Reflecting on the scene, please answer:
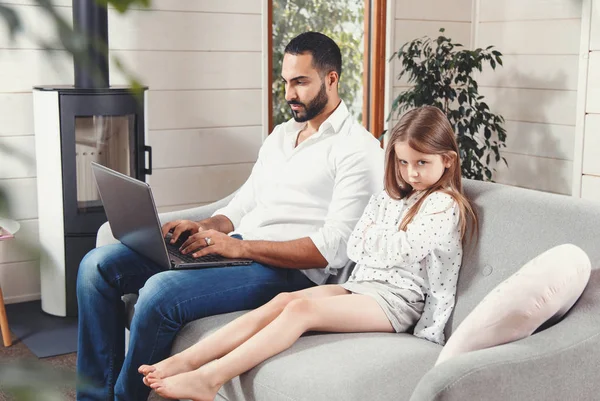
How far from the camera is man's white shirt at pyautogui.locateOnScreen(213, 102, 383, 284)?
2.51m

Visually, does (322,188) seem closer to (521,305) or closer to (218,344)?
(218,344)

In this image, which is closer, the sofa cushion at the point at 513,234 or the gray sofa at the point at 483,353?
the gray sofa at the point at 483,353

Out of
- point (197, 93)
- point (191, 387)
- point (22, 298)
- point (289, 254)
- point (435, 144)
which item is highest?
point (197, 93)

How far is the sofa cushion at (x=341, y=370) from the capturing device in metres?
1.85

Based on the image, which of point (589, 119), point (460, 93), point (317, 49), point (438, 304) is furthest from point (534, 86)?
point (438, 304)

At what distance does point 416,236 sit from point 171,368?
0.73 m

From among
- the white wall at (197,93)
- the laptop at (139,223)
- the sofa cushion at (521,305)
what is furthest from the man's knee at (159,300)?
the white wall at (197,93)

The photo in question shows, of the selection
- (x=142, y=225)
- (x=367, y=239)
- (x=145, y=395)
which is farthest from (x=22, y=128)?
(x=367, y=239)

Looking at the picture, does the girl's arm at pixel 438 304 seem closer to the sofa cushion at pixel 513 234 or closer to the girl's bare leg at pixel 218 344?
the sofa cushion at pixel 513 234

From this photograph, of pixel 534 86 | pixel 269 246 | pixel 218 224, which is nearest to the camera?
pixel 269 246

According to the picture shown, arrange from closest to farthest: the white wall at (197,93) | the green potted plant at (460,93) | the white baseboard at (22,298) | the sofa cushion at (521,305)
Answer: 1. the sofa cushion at (521,305)
2. the white baseboard at (22,298)
3. the white wall at (197,93)
4. the green potted plant at (460,93)

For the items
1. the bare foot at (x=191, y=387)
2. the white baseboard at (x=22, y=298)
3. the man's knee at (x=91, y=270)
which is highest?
the man's knee at (x=91, y=270)

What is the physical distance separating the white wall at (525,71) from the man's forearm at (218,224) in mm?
2299

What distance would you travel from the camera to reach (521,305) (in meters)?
1.79
